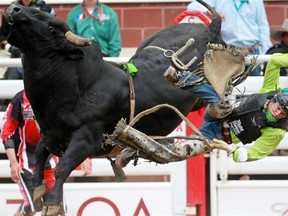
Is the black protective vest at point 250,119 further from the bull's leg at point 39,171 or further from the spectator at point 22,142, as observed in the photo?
the spectator at point 22,142

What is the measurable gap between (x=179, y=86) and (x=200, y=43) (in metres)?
1.13

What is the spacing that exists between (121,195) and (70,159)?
6.09 ft

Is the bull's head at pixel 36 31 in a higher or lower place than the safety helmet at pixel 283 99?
higher

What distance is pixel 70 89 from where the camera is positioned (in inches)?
335

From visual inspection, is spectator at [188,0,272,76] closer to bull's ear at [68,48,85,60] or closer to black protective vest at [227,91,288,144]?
black protective vest at [227,91,288,144]

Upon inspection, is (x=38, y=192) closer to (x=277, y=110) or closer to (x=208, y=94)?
(x=208, y=94)

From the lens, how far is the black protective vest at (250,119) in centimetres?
823

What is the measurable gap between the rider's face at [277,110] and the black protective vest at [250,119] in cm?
12

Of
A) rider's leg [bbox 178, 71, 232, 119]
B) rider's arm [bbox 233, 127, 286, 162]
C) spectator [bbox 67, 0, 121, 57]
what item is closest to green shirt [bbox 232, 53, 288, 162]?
rider's arm [bbox 233, 127, 286, 162]

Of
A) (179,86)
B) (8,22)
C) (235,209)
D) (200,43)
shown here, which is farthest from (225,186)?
(8,22)

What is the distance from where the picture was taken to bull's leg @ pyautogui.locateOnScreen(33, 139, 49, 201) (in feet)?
28.5

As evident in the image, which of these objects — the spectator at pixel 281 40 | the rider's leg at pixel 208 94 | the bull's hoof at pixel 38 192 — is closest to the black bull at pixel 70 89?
the bull's hoof at pixel 38 192

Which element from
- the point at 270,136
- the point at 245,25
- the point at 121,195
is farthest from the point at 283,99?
the point at 245,25

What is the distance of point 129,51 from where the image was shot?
12266mm
